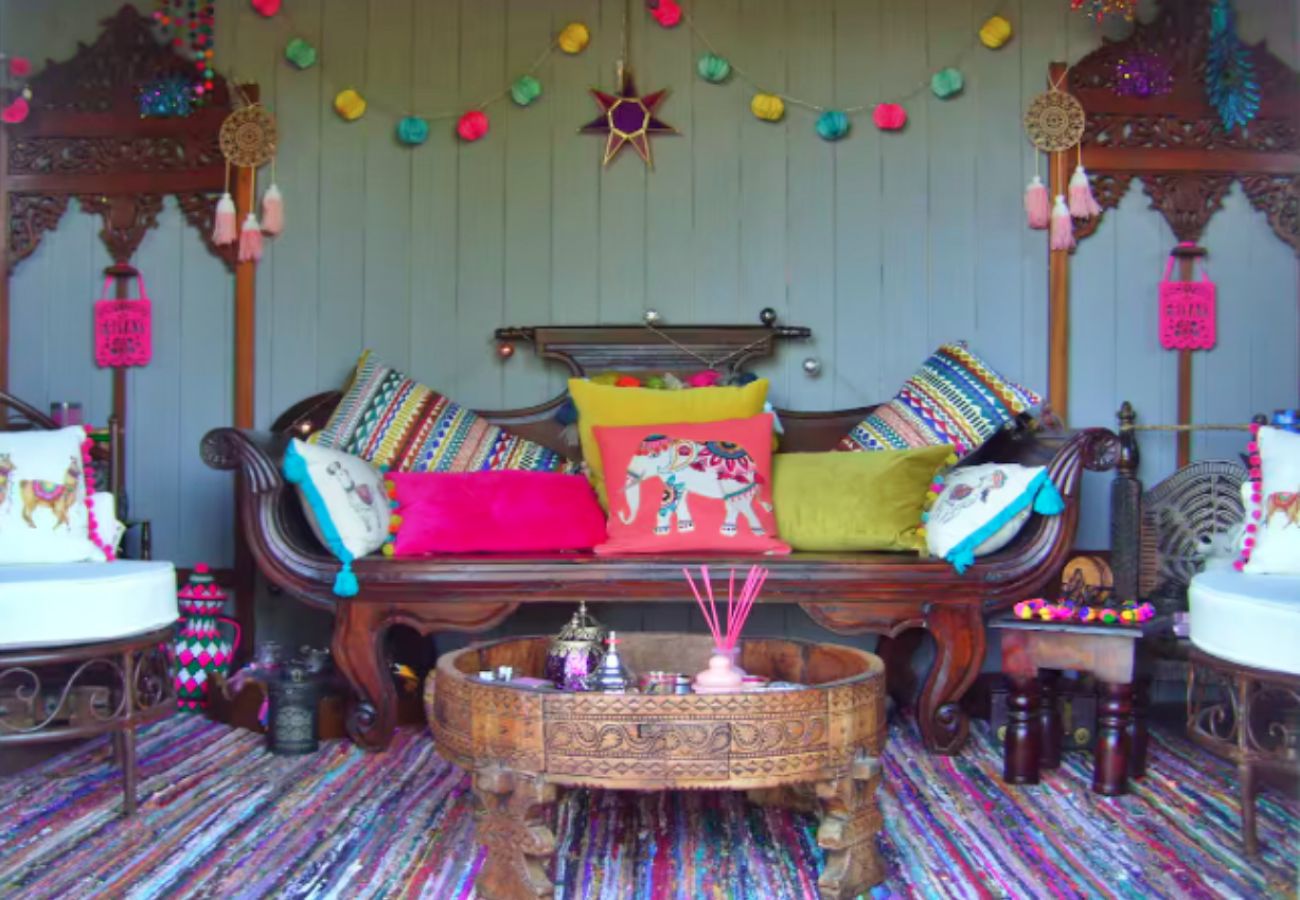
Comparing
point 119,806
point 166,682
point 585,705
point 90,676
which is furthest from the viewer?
Result: point 90,676

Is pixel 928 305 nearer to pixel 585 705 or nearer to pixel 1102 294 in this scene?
pixel 1102 294

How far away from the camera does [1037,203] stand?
3.88 meters

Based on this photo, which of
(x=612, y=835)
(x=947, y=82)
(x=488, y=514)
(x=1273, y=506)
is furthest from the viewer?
(x=947, y=82)

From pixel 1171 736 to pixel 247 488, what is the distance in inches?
99.3

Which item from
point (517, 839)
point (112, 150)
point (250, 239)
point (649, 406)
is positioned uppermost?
point (112, 150)

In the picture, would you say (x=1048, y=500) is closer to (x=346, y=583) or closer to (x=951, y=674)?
(x=951, y=674)

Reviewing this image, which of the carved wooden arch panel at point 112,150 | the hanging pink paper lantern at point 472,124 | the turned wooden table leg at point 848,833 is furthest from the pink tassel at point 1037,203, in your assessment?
the carved wooden arch panel at point 112,150

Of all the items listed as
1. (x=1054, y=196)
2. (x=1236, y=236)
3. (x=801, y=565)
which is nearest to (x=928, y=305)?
(x=1054, y=196)

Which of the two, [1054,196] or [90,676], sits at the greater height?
[1054,196]

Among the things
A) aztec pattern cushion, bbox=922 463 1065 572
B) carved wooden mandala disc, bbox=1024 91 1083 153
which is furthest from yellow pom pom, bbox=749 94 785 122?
aztec pattern cushion, bbox=922 463 1065 572

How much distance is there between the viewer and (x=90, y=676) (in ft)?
12.8

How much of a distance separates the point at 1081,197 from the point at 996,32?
2.01 feet

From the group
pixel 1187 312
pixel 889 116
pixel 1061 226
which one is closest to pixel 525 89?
pixel 889 116

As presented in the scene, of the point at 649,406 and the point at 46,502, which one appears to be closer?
the point at 46,502
